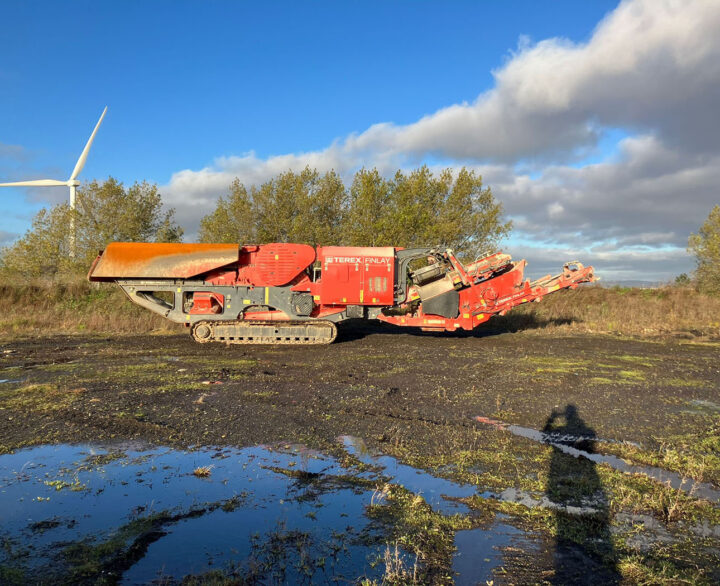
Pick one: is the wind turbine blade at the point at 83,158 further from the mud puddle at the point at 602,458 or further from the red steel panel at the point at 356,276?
the mud puddle at the point at 602,458

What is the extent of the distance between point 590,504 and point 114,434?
5.06 m

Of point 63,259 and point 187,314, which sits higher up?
point 63,259

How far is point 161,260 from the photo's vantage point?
1288 centimetres

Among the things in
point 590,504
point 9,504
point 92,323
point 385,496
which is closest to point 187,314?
point 92,323

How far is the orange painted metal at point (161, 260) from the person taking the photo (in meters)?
12.8

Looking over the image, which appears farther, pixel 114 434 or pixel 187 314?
pixel 187 314

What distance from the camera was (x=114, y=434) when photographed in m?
5.76

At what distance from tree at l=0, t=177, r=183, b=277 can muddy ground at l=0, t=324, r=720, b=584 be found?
10.9 m

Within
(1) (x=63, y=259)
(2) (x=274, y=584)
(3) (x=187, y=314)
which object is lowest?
(2) (x=274, y=584)

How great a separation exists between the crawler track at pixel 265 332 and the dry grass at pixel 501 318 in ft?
12.1

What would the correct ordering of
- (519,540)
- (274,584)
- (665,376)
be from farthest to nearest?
(665,376) < (519,540) < (274,584)

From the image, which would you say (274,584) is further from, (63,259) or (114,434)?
(63,259)

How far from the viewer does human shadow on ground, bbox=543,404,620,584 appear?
317cm

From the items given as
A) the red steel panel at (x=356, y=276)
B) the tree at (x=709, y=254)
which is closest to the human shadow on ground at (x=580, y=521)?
the red steel panel at (x=356, y=276)
